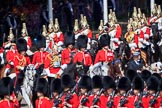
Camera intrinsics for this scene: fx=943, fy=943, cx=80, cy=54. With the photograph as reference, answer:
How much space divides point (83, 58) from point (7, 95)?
4950mm

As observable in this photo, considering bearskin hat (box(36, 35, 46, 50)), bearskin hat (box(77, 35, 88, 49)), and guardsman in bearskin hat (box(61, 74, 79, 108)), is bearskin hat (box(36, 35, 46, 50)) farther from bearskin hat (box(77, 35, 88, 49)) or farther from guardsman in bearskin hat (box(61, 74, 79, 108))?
guardsman in bearskin hat (box(61, 74, 79, 108))

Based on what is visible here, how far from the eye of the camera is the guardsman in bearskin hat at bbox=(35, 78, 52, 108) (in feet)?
56.8

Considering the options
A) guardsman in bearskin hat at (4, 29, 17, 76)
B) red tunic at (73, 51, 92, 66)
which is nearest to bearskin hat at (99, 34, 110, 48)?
red tunic at (73, 51, 92, 66)

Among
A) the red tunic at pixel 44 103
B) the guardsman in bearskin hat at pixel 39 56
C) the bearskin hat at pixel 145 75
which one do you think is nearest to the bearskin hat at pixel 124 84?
the bearskin hat at pixel 145 75

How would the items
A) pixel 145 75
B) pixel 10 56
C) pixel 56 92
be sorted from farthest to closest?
pixel 10 56 → pixel 145 75 → pixel 56 92

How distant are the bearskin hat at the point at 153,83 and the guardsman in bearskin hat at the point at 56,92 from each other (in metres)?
1.74

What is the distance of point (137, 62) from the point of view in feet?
74.9

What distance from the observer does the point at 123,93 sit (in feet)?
59.2

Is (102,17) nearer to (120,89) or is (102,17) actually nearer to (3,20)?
(3,20)

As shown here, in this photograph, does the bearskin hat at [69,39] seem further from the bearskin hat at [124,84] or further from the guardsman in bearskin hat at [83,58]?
the bearskin hat at [124,84]

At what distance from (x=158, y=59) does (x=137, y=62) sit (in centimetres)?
468

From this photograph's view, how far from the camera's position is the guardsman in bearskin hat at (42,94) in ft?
56.8

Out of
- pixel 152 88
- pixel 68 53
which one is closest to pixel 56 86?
pixel 152 88

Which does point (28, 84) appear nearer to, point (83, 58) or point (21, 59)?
point (21, 59)
